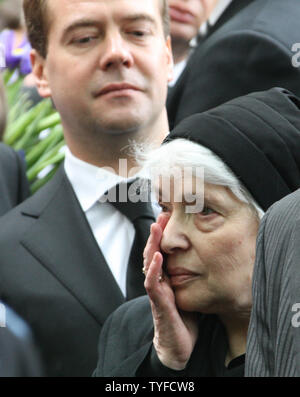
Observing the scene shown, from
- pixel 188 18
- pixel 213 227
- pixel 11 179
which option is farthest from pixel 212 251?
pixel 188 18

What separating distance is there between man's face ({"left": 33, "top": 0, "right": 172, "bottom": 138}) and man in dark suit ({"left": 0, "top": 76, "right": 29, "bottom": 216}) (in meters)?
0.37

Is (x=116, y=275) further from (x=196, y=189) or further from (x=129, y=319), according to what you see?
(x=196, y=189)

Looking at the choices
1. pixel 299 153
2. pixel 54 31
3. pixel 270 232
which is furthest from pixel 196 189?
pixel 54 31

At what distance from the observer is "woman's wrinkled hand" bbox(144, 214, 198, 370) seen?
2211 millimetres

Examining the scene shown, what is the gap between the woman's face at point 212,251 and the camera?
213 cm

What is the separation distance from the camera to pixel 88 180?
2.97 m

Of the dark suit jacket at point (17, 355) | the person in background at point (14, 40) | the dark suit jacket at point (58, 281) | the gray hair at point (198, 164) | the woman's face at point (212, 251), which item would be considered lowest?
the dark suit jacket at point (58, 281)

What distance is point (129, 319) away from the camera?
8.10 ft

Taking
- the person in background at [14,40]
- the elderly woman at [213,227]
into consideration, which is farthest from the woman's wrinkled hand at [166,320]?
the person in background at [14,40]

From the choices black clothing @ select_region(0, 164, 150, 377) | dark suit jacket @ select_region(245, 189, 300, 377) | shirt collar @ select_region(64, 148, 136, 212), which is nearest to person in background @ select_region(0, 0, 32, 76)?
shirt collar @ select_region(64, 148, 136, 212)

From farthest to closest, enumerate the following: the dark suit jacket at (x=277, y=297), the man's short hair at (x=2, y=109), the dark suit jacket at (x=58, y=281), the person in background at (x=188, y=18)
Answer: the person in background at (x=188, y=18) → the man's short hair at (x=2, y=109) → the dark suit jacket at (x=58, y=281) → the dark suit jacket at (x=277, y=297)

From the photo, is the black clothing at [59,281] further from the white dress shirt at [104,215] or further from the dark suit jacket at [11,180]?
the dark suit jacket at [11,180]

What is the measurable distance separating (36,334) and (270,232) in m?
1.14

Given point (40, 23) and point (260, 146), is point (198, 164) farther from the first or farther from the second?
point (40, 23)
